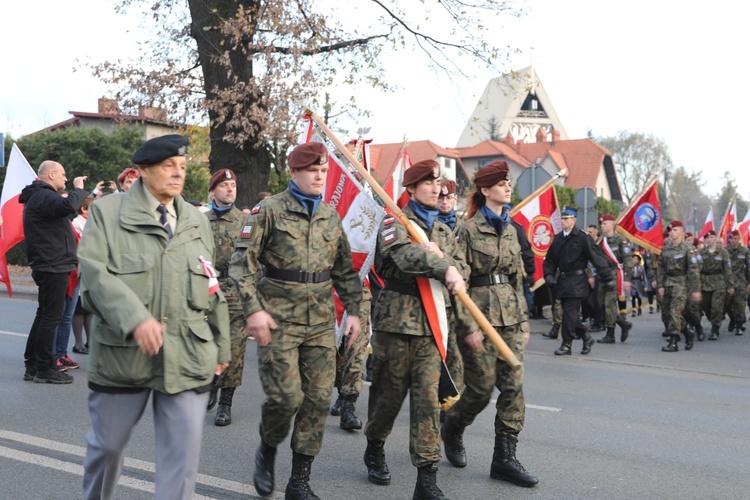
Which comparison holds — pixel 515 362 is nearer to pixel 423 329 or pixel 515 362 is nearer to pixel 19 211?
pixel 423 329

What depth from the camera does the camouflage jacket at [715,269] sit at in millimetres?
15102

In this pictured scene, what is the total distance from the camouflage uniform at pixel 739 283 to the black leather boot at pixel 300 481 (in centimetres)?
1321

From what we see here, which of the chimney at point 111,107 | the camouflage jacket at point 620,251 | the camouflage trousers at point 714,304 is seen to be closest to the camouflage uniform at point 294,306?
the camouflage jacket at point 620,251

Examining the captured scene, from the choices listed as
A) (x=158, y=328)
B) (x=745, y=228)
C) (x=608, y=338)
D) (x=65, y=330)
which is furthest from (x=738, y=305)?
(x=158, y=328)

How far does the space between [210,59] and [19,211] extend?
6.01 metres

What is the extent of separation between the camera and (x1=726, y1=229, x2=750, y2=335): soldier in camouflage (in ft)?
51.7

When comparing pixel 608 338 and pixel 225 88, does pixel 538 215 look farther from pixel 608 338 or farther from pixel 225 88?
pixel 225 88

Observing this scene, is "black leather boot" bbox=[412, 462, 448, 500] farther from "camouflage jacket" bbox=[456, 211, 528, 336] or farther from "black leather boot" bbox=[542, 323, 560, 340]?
"black leather boot" bbox=[542, 323, 560, 340]

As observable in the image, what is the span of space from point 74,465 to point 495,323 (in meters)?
2.82

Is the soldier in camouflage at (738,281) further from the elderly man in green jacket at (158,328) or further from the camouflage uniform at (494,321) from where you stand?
the elderly man in green jacket at (158,328)

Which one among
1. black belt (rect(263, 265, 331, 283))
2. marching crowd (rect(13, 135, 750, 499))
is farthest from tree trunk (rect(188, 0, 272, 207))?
black belt (rect(263, 265, 331, 283))

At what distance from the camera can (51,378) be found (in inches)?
313

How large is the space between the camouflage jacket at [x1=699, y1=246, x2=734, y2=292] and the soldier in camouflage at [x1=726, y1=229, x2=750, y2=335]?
0.68m

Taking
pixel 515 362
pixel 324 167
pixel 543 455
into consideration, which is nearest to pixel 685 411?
pixel 543 455
